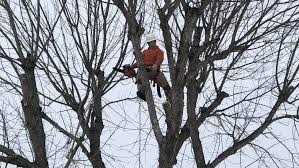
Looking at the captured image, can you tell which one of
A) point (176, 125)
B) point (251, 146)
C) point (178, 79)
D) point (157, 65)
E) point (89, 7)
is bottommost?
point (176, 125)

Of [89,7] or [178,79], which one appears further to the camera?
[89,7]

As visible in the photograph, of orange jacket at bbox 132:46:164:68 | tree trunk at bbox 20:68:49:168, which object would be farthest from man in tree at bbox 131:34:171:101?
tree trunk at bbox 20:68:49:168

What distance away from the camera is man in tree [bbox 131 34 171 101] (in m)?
6.18

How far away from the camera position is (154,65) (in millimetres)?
6172

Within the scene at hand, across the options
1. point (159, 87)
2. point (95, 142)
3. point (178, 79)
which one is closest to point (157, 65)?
point (159, 87)

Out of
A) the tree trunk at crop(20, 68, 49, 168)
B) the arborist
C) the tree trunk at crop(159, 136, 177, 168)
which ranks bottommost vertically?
the tree trunk at crop(159, 136, 177, 168)

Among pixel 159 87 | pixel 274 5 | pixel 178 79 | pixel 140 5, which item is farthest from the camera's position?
pixel 159 87

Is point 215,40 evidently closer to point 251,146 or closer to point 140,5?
point 140,5

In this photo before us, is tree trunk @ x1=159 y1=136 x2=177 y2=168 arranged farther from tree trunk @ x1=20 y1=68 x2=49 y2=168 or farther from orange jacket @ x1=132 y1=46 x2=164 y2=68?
orange jacket @ x1=132 y1=46 x2=164 y2=68

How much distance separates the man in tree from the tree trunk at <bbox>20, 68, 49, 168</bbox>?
4.38 feet

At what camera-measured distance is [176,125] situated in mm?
4508

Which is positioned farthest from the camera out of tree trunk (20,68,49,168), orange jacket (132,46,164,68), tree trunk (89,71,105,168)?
orange jacket (132,46,164,68)

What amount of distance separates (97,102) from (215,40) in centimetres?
193

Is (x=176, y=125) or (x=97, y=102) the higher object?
(x=97, y=102)
